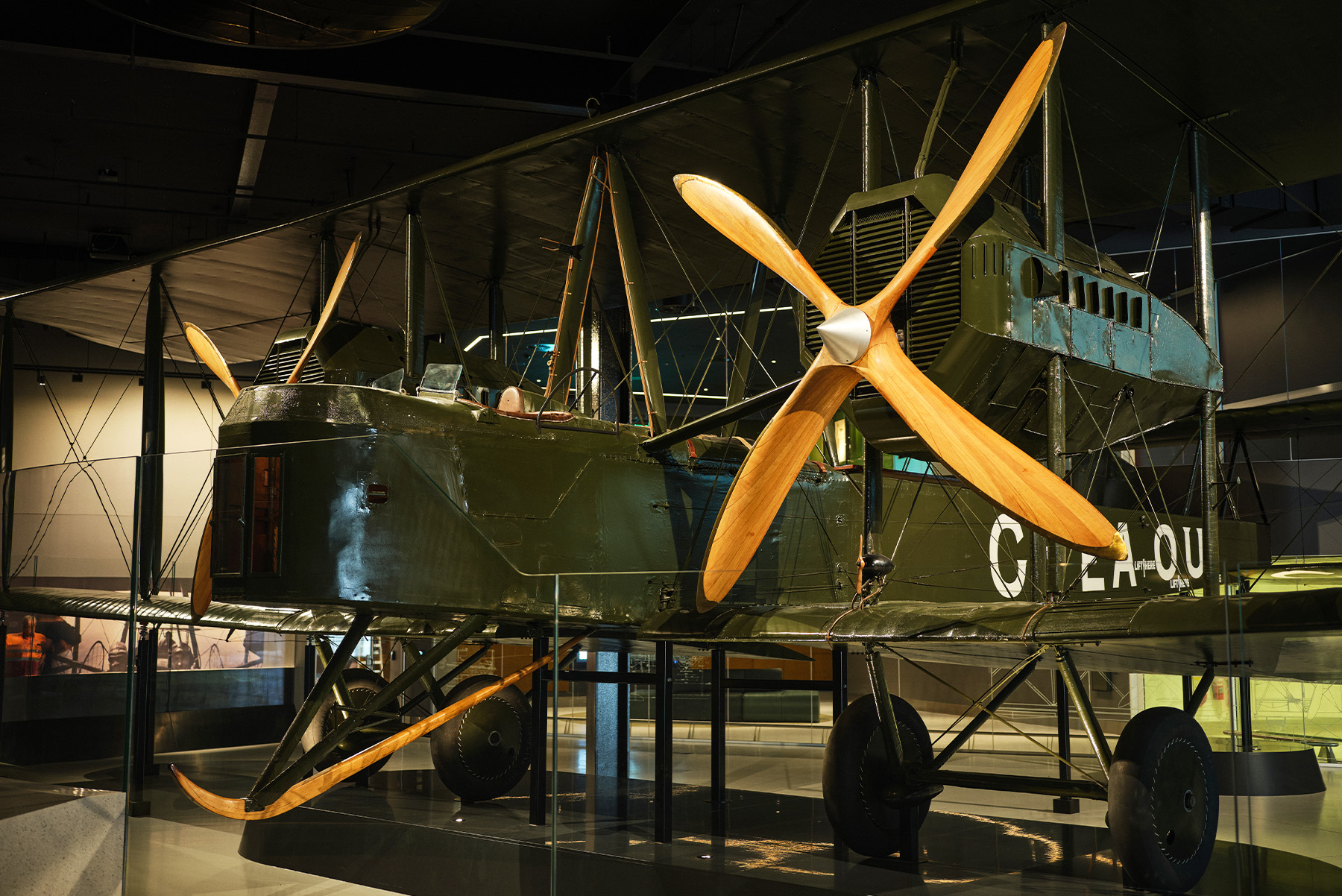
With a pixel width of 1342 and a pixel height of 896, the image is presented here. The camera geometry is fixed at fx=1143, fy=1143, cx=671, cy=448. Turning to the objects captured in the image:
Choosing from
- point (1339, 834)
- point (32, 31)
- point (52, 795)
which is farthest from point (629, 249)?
point (32, 31)

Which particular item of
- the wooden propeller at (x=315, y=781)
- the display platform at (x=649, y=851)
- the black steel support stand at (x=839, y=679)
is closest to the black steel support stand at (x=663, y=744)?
the display platform at (x=649, y=851)

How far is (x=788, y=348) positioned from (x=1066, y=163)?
11.9 m

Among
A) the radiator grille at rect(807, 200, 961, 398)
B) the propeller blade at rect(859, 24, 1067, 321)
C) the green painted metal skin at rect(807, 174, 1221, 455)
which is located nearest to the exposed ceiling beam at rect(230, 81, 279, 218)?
the radiator grille at rect(807, 200, 961, 398)

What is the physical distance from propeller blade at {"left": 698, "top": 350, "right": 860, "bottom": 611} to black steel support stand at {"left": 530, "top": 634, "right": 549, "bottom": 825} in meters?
2.13

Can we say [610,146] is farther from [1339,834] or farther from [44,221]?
[44,221]

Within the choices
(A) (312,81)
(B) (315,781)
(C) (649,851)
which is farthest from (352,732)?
(A) (312,81)

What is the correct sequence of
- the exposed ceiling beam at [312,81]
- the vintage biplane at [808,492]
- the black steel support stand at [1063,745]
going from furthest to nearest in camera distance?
the exposed ceiling beam at [312,81], the black steel support stand at [1063,745], the vintage biplane at [808,492]

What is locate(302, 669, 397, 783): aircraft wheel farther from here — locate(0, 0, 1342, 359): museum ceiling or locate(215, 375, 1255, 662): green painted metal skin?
locate(0, 0, 1342, 359): museum ceiling

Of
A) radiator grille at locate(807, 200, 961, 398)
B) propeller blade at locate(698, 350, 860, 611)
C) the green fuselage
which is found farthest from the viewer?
the green fuselage

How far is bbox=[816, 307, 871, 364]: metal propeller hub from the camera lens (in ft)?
19.0

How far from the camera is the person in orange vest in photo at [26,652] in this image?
6703 millimetres

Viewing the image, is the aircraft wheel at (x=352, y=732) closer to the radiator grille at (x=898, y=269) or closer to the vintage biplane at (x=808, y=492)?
the vintage biplane at (x=808, y=492)

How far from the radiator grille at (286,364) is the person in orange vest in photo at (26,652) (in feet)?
9.91

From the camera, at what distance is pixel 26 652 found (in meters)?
6.70
